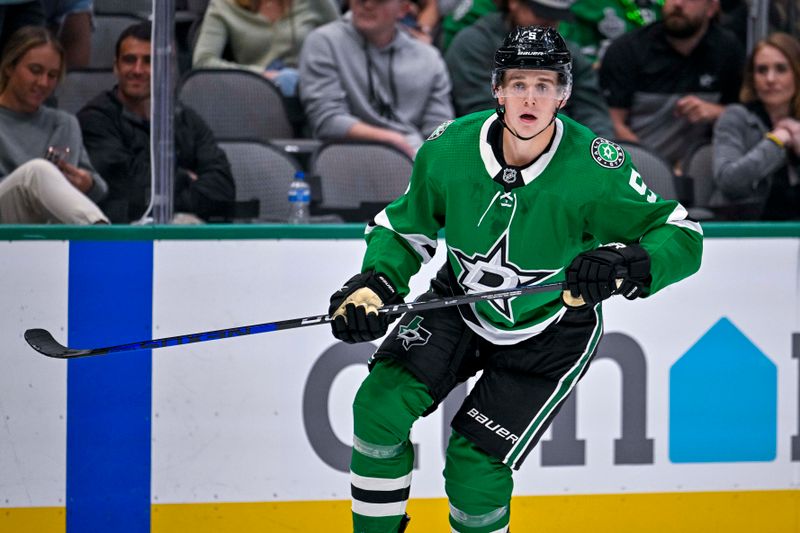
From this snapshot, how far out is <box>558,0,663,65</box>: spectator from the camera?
4824mm

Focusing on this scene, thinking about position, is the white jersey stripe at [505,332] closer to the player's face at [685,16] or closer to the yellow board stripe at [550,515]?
the yellow board stripe at [550,515]

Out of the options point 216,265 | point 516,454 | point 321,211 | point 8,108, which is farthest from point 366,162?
point 516,454

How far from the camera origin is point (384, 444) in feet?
8.61

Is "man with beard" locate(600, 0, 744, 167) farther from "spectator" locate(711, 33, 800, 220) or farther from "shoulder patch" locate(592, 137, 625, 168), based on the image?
"shoulder patch" locate(592, 137, 625, 168)

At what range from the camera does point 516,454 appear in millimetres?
2656

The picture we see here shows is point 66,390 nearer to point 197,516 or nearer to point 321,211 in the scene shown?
point 197,516

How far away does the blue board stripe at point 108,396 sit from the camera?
10.8ft

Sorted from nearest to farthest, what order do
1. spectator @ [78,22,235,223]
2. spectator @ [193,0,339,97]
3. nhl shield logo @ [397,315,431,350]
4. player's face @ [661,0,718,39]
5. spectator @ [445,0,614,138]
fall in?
1. nhl shield logo @ [397,315,431,350]
2. spectator @ [78,22,235,223]
3. spectator @ [193,0,339,97]
4. spectator @ [445,0,614,138]
5. player's face @ [661,0,718,39]

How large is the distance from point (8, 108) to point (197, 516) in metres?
1.24

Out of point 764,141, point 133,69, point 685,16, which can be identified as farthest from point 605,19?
point 133,69

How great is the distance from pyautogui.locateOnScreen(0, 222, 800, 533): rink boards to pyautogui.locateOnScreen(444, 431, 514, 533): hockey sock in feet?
2.43

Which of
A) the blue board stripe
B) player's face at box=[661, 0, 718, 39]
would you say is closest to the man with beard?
player's face at box=[661, 0, 718, 39]

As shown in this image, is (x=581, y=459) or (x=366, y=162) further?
(x=366, y=162)

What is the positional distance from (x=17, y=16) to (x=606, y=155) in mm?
1666
